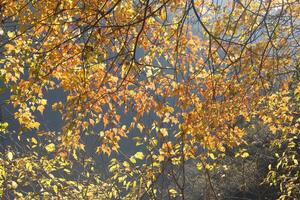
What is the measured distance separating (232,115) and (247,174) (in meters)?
6.71

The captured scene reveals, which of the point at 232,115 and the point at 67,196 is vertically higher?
the point at 232,115

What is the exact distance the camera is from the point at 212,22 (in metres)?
7.17

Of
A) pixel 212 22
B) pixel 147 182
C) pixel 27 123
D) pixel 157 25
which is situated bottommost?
pixel 147 182

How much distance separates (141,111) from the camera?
248 inches

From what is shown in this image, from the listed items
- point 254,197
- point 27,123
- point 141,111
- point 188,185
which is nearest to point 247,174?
point 254,197

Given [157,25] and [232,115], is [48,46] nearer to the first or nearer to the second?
[157,25]

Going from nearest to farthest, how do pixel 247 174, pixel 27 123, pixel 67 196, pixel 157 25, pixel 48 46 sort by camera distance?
pixel 48 46 → pixel 157 25 → pixel 27 123 → pixel 67 196 → pixel 247 174

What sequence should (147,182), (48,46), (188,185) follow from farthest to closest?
(188,185)
(147,182)
(48,46)

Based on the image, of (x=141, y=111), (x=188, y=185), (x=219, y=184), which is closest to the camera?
(x=141, y=111)

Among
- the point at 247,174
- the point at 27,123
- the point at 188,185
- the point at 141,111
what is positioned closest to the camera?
the point at 27,123

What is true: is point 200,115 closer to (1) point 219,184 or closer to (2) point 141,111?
(2) point 141,111

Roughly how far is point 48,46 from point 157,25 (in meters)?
1.31

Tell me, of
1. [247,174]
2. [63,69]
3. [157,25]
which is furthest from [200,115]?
[247,174]

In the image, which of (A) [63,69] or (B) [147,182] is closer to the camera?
(A) [63,69]
